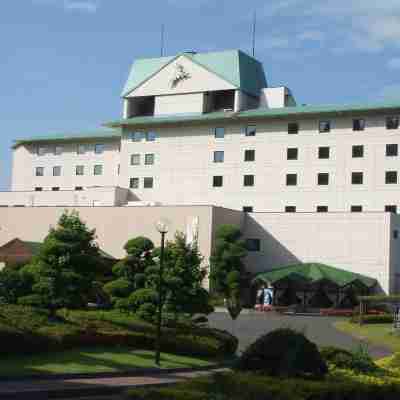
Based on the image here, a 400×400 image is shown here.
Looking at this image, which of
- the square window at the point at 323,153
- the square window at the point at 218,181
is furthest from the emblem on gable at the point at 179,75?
the square window at the point at 323,153

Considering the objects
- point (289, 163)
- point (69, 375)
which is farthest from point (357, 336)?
point (289, 163)

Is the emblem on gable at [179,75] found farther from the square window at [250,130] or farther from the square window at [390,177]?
the square window at [390,177]

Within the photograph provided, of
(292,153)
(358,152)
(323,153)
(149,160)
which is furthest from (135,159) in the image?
(358,152)

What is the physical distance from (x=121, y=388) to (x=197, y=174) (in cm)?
5470

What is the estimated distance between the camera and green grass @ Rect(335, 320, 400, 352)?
38.9 meters

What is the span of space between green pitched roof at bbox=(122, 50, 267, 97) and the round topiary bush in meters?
56.9

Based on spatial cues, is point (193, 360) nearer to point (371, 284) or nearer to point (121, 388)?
point (121, 388)

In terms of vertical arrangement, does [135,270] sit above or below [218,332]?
above

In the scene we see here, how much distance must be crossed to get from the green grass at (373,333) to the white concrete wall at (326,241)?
12.3 meters

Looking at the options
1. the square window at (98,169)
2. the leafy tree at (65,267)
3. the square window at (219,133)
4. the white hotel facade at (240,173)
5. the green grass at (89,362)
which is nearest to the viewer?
the green grass at (89,362)

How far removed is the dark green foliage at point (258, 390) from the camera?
13.7m

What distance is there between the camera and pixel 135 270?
31.6 m

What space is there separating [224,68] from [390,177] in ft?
→ 60.6

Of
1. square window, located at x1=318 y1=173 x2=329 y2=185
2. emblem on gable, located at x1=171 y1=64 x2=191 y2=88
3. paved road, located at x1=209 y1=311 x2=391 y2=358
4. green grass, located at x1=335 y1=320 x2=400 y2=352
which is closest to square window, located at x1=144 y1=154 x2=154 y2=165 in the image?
emblem on gable, located at x1=171 y1=64 x2=191 y2=88
